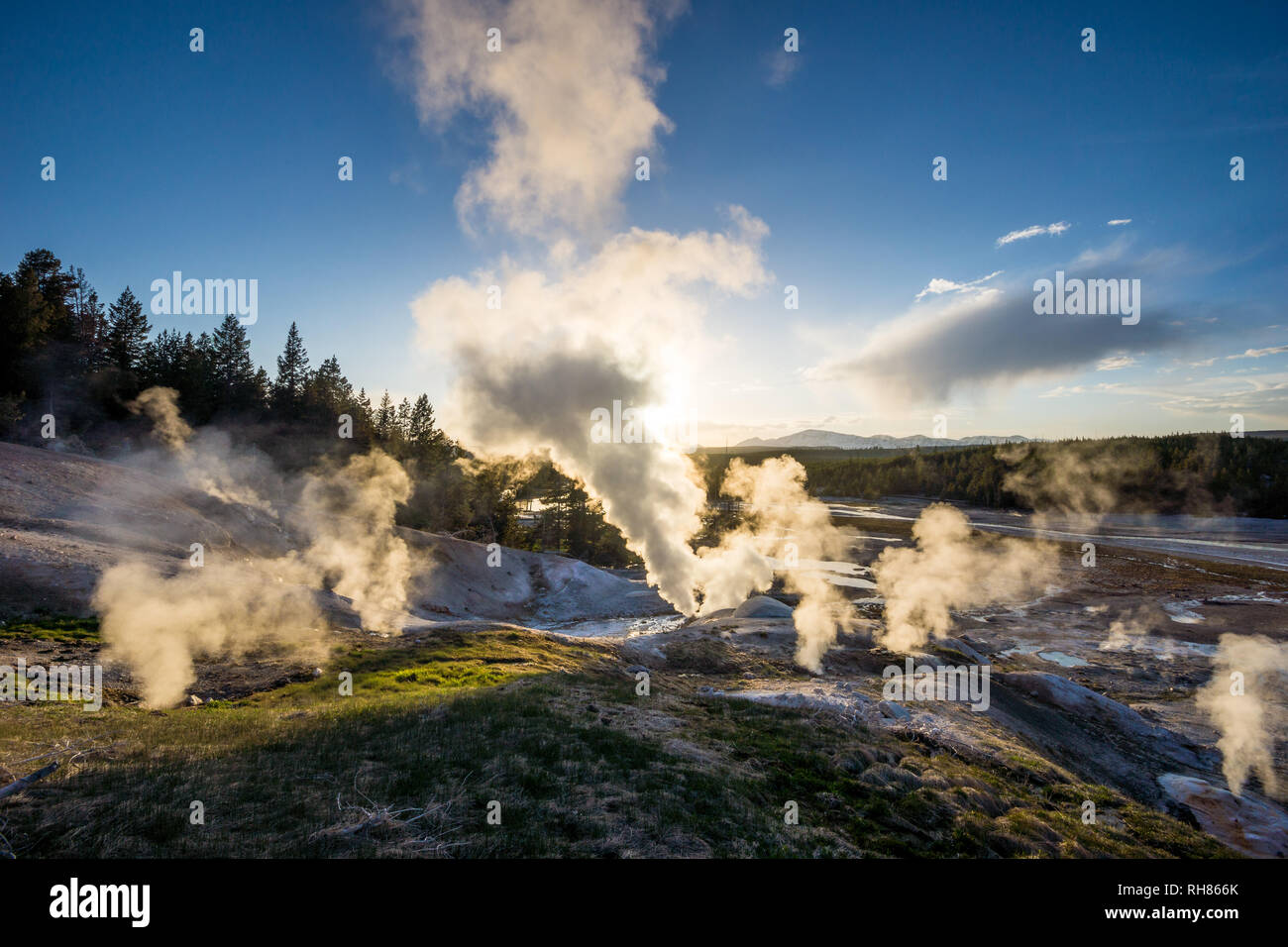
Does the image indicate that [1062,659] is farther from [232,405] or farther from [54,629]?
[232,405]

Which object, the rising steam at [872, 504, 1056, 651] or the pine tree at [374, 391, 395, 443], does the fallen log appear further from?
the pine tree at [374, 391, 395, 443]

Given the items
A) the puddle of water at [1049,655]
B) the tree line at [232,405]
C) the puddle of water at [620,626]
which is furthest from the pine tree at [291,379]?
the puddle of water at [1049,655]

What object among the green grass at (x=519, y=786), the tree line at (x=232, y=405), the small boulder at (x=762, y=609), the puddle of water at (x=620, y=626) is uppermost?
the tree line at (x=232, y=405)

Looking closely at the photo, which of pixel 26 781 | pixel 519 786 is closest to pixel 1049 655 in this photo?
pixel 519 786

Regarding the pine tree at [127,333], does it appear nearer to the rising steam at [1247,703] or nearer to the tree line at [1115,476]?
the rising steam at [1247,703]
